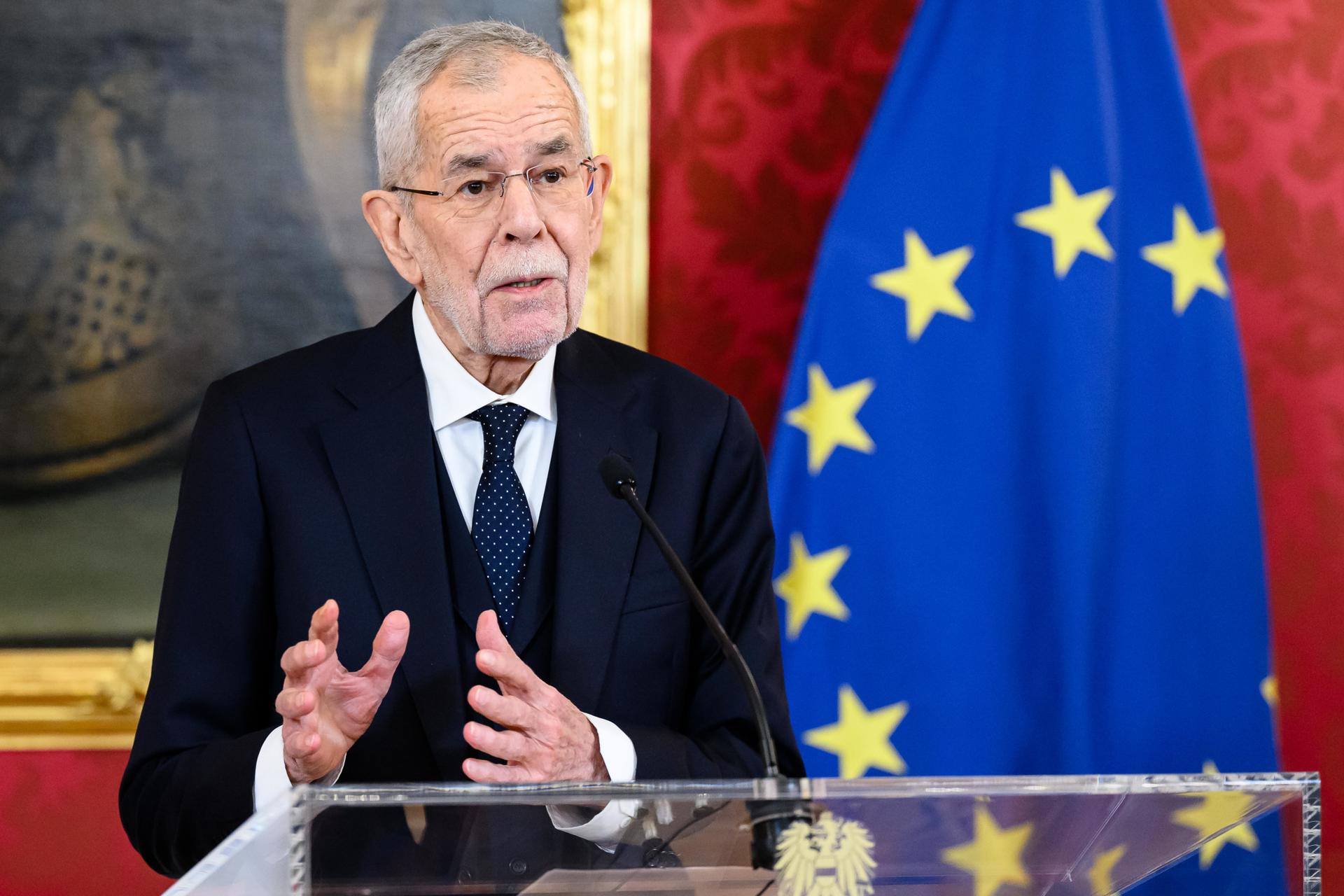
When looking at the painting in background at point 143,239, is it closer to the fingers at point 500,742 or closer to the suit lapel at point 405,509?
the suit lapel at point 405,509

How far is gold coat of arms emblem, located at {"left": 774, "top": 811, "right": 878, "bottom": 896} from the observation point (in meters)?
0.88

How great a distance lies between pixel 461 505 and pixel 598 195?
41 cm

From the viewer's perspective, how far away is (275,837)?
33.6 inches

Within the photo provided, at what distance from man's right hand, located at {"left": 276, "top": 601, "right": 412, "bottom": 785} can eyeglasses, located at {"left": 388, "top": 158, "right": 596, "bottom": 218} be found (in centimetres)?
55

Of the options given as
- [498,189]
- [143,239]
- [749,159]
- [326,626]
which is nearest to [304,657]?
[326,626]

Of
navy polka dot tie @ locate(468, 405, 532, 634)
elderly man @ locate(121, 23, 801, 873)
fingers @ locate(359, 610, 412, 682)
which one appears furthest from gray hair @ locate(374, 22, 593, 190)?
fingers @ locate(359, 610, 412, 682)

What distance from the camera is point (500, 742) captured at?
1.12 metres

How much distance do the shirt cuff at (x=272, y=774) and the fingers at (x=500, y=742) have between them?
0.39 feet

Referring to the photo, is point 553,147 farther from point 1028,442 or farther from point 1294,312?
point 1294,312

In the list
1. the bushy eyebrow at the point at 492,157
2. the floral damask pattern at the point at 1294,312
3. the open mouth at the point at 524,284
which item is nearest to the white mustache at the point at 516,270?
the open mouth at the point at 524,284

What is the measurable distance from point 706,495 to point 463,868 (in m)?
0.77

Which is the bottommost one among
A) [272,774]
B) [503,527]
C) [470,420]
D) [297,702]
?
[272,774]

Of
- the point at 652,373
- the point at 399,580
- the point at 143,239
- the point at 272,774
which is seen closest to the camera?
the point at 272,774

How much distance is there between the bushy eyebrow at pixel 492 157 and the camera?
1.49m
